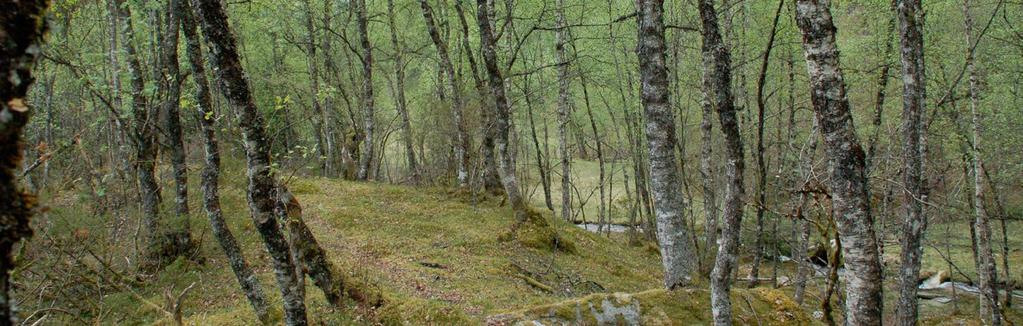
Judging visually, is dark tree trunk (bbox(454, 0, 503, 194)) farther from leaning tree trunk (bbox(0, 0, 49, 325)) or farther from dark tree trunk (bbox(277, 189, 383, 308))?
leaning tree trunk (bbox(0, 0, 49, 325))

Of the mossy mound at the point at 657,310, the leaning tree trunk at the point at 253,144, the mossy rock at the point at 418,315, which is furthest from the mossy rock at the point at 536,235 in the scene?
the leaning tree trunk at the point at 253,144

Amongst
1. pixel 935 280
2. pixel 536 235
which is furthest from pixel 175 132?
pixel 935 280

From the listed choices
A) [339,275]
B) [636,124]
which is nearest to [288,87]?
[636,124]

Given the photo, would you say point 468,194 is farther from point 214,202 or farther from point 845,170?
point 845,170

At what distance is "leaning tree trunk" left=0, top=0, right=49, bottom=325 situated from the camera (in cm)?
186

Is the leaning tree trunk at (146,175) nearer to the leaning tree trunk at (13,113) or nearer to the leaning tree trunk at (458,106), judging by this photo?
the leaning tree trunk at (458,106)

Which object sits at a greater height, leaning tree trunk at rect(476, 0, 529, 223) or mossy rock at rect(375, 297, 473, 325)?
leaning tree trunk at rect(476, 0, 529, 223)

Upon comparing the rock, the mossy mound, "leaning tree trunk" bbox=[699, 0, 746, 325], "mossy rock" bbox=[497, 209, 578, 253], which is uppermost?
"leaning tree trunk" bbox=[699, 0, 746, 325]

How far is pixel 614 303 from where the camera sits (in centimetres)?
769

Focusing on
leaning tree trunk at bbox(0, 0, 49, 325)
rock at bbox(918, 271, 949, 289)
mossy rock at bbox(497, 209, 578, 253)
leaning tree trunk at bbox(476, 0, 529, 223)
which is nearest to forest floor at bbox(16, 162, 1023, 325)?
mossy rock at bbox(497, 209, 578, 253)

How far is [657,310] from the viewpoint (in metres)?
7.70

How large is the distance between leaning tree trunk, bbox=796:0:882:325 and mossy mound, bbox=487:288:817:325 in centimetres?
173

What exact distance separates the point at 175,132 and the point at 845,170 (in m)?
11.3

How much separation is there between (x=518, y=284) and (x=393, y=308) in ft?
14.4
